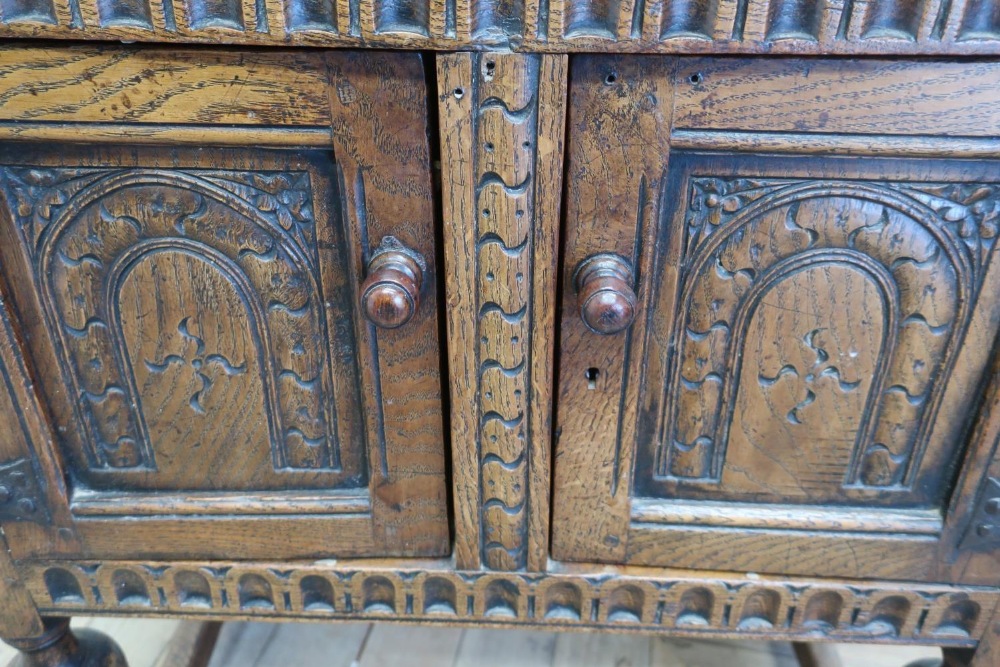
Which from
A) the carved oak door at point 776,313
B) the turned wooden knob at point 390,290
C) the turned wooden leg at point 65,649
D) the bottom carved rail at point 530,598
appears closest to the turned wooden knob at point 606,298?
the carved oak door at point 776,313

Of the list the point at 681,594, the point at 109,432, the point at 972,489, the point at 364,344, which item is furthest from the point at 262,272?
the point at 972,489

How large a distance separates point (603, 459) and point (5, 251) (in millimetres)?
483

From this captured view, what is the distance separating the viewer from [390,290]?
1.60 feet

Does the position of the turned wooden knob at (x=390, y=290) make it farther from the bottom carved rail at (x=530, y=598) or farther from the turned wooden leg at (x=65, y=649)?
the turned wooden leg at (x=65, y=649)

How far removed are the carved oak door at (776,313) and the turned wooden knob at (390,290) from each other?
12 centimetres

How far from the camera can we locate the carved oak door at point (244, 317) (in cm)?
49

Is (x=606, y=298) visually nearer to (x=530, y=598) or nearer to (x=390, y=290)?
(x=390, y=290)

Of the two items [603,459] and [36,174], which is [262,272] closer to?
[36,174]

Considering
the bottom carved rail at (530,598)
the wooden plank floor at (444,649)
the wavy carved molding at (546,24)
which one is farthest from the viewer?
the wooden plank floor at (444,649)

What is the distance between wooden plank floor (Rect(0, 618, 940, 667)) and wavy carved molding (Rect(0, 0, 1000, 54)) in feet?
2.44

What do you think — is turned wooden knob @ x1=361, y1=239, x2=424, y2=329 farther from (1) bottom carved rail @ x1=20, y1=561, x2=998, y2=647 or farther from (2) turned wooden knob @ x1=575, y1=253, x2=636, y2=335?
(1) bottom carved rail @ x1=20, y1=561, x2=998, y2=647

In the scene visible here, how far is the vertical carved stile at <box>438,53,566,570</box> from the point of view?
0.47m

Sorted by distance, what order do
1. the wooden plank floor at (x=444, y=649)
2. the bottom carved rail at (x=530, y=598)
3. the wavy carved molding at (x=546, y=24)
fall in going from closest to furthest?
the wavy carved molding at (x=546, y=24), the bottom carved rail at (x=530, y=598), the wooden plank floor at (x=444, y=649)

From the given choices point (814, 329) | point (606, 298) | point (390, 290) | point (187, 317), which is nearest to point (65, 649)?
point (187, 317)
